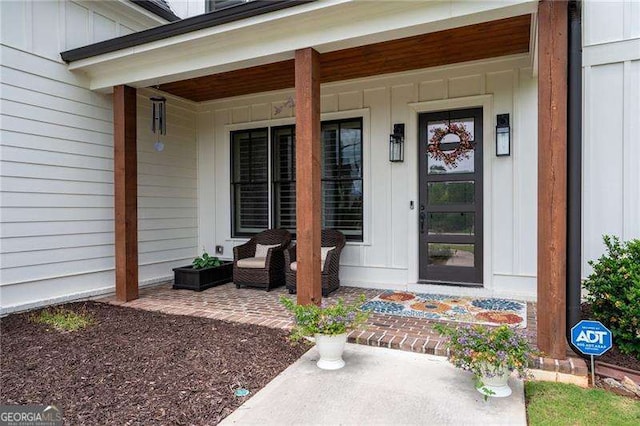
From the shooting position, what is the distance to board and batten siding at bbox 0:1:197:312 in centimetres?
410

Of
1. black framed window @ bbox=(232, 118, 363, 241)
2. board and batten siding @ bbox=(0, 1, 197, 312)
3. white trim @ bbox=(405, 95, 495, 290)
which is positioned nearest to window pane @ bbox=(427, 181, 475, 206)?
white trim @ bbox=(405, 95, 495, 290)

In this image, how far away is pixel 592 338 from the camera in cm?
259

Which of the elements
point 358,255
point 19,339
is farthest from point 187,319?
point 358,255

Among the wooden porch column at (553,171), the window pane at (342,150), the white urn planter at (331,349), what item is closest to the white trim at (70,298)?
the window pane at (342,150)

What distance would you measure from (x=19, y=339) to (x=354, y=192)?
3989 millimetres

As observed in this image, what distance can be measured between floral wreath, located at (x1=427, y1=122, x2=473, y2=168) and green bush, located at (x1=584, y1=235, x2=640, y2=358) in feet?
6.82

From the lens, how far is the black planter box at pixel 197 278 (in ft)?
17.4

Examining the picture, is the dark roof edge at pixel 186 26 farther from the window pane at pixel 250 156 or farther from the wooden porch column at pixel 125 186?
the window pane at pixel 250 156

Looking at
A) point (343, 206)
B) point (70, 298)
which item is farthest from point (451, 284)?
point (70, 298)

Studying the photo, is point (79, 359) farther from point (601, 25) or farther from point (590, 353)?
point (601, 25)

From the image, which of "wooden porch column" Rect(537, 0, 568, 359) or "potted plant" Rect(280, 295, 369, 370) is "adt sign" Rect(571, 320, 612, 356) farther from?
"potted plant" Rect(280, 295, 369, 370)

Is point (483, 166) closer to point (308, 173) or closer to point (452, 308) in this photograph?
point (452, 308)

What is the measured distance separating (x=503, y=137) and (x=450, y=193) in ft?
2.91

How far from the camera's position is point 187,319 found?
3.94m
